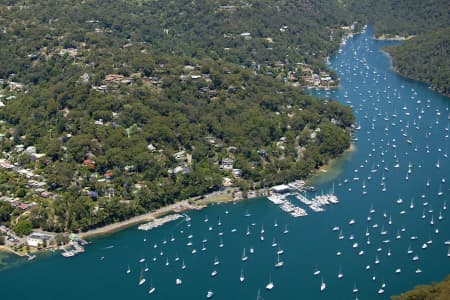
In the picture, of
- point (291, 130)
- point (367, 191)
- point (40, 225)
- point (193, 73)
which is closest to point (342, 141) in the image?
point (291, 130)

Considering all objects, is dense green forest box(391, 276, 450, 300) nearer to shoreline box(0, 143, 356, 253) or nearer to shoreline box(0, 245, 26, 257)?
shoreline box(0, 143, 356, 253)

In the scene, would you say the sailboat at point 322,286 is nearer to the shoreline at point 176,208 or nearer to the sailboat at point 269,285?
the sailboat at point 269,285

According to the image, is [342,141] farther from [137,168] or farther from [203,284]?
[203,284]

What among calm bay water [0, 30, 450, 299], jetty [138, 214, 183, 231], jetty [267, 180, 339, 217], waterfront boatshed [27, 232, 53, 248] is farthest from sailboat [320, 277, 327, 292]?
waterfront boatshed [27, 232, 53, 248]

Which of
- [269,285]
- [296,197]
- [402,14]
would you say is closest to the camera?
[269,285]

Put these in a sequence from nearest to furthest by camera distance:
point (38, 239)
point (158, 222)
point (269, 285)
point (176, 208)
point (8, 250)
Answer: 1. point (269, 285)
2. point (8, 250)
3. point (38, 239)
4. point (158, 222)
5. point (176, 208)

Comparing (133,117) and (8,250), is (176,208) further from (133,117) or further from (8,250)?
(133,117)

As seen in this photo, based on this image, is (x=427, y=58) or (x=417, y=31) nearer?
(x=427, y=58)

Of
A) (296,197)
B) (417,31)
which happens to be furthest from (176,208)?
(417,31)
